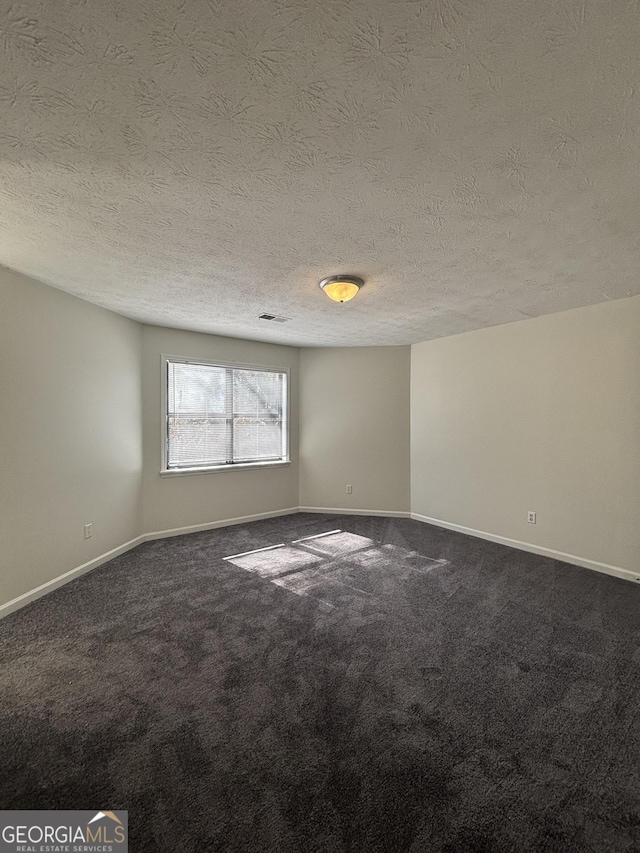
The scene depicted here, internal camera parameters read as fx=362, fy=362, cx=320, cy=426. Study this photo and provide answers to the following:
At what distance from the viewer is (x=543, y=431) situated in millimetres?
3770

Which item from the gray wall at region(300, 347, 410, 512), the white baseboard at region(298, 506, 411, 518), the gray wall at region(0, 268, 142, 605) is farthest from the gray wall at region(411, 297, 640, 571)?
the gray wall at region(0, 268, 142, 605)

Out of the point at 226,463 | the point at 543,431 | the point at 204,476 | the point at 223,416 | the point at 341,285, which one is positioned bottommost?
the point at 204,476

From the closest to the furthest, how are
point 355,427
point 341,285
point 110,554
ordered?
point 341,285, point 110,554, point 355,427

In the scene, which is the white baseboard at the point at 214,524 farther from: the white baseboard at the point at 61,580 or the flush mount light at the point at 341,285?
the flush mount light at the point at 341,285

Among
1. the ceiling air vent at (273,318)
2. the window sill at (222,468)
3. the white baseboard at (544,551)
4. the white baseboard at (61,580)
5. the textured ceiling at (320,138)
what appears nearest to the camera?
the textured ceiling at (320,138)

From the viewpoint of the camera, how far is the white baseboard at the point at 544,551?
3.22m

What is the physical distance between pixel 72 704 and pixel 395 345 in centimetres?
487

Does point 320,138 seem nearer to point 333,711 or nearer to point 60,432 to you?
point 333,711

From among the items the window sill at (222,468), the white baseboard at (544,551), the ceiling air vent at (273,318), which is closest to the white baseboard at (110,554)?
the window sill at (222,468)

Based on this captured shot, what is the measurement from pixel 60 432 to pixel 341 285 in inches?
103

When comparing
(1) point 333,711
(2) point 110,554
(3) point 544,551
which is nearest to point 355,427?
(3) point 544,551

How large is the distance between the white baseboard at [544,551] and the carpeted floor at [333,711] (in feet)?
0.55

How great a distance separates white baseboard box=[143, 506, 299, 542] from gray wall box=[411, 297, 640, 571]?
2.08m

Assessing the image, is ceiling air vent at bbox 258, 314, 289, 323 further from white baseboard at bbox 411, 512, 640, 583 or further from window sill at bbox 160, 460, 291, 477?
white baseboard at bbox 411, 512, 640, 583
